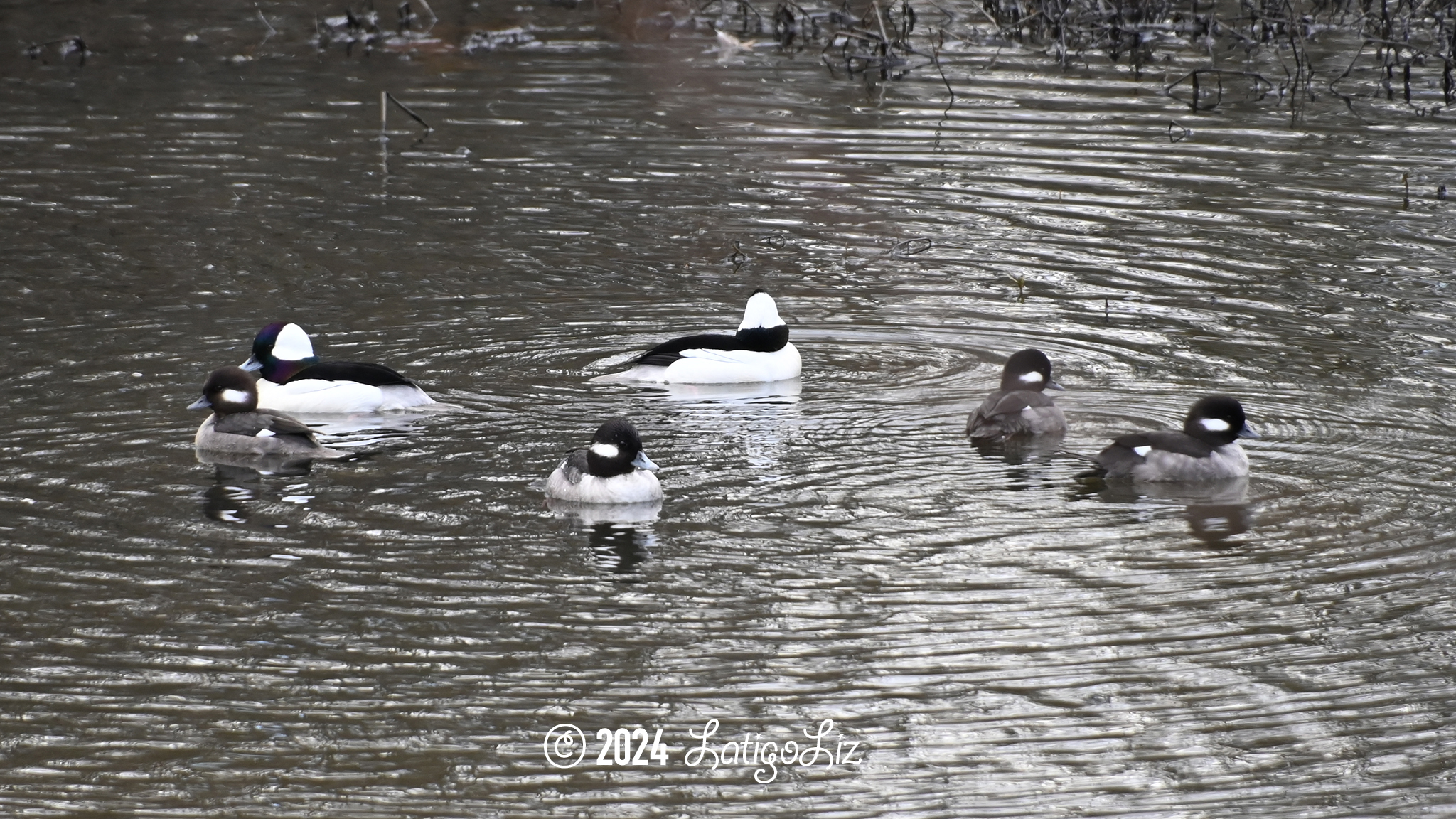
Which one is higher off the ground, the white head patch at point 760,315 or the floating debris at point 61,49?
the floating debris at point 61,49

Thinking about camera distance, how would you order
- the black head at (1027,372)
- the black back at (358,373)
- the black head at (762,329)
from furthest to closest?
1. the black head at (762,329)
2. the black back at (358,373)
3. the black head at (1027,372)

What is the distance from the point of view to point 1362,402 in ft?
38.2

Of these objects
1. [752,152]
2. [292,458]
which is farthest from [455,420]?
[752,152]

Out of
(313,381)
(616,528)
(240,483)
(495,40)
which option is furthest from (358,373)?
(495,40)

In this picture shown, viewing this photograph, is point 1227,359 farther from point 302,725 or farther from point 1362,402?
point 302,725

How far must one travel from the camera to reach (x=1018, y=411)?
10.8 meters

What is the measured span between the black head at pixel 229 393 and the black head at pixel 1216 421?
18.8 feet

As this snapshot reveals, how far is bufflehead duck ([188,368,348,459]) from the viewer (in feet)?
35.4

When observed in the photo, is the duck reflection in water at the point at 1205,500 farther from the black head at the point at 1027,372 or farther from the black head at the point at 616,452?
the black head at the point at 616,452

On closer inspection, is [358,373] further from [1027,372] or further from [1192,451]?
[1192,451]

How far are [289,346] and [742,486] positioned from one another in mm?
3968

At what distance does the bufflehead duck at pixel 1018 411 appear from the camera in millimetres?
10828

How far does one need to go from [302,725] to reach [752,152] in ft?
46.0

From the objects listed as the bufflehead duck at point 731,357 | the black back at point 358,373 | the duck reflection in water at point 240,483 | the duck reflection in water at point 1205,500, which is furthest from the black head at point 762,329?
the duck reflection in water at point 240,483
